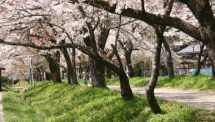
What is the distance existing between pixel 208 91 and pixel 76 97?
6.41 metres

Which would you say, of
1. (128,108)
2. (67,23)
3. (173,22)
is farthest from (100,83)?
(173,22)

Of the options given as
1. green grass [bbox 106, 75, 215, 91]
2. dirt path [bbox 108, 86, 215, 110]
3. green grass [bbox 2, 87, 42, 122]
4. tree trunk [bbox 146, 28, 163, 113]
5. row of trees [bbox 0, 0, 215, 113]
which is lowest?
green grass [bbox 2, 87, 42, 122]

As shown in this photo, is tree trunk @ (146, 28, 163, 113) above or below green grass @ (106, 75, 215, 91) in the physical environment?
above

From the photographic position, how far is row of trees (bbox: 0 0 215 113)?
469cm

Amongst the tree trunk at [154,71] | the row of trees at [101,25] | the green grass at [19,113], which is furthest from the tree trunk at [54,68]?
the tree trunk at [154,71]

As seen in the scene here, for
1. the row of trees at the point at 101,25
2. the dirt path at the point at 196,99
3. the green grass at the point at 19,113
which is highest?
the row of trees at the point at 101,25

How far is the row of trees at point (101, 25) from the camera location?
185 inches

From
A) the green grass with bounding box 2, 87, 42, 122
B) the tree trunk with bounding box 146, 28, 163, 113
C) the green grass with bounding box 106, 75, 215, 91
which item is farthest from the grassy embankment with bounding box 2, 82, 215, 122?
the green grass with bounding box 106, 75, 215, 91

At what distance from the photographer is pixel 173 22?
4895 millimetres

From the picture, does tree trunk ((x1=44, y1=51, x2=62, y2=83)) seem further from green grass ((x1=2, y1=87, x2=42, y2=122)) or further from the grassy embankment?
the grassy embankment

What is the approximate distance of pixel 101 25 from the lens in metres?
11.3

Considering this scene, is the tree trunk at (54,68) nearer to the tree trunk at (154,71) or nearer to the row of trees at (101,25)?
the row of trees at (101,25)

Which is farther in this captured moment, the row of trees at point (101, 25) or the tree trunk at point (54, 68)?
the tree trunk at point (54, 68)

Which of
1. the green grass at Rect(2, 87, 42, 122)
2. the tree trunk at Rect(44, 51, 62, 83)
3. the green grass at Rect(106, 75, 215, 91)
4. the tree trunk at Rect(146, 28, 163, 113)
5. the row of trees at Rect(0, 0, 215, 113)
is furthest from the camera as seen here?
the tree trunk at Rect(44, 51, 62, 83)
